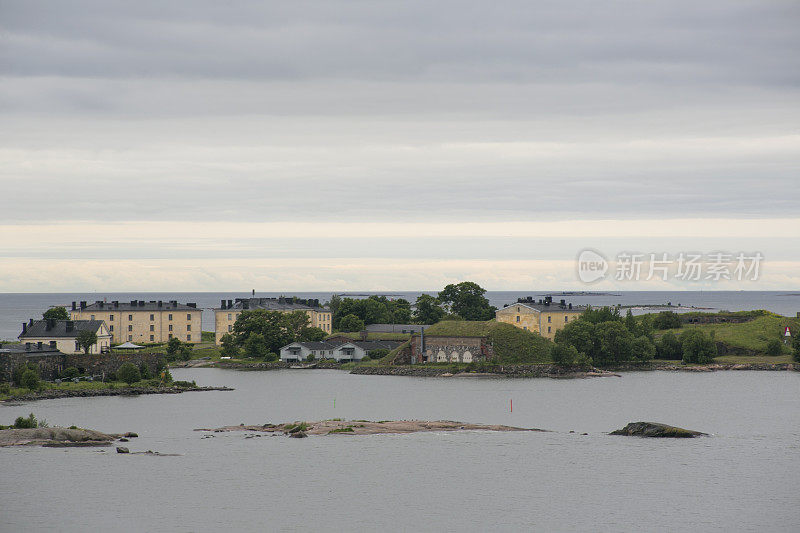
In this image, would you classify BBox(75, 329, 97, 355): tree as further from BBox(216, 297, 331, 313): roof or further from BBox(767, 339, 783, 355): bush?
BBox(767, 339, 783, 355): bush

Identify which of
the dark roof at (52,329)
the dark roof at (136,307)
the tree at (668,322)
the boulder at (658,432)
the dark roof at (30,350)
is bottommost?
the boulder at (658,432)

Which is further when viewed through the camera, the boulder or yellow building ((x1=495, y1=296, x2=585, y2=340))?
yellow building ((x1=495, y1=296, x2=585, y2=340))

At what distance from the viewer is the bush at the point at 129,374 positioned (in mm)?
85312

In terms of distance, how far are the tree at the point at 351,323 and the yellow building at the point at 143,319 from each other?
22.9m

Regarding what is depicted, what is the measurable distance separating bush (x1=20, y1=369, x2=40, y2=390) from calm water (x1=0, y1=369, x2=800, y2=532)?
17.4 ft

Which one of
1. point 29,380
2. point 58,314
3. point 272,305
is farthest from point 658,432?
point 272,305

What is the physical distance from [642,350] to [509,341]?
52.6 ft

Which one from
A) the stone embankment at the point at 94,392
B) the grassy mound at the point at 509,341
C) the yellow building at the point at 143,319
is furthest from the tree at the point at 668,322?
the stone embankment at the point at 94,392

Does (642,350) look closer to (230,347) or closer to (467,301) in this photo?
(467,301)

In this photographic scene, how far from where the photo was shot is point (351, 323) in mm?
150875

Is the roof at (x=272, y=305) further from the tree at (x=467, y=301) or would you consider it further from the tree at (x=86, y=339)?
the tree at (x=86, y=339)

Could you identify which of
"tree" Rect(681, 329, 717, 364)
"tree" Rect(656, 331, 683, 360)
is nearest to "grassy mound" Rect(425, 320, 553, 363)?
"tree" Rect(656, 331, 683, 360)

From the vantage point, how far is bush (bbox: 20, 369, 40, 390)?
3041 inches

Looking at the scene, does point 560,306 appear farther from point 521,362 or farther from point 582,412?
point 582,412
